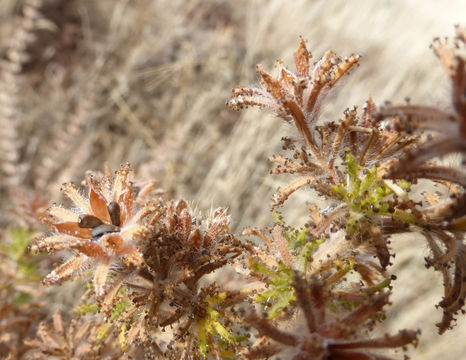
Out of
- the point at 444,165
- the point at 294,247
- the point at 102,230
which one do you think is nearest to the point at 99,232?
the point at 102,230

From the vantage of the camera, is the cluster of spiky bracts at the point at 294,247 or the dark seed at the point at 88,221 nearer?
the cluster of spiky bracts at the point at 294,247

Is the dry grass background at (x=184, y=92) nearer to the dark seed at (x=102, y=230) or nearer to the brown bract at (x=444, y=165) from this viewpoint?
the dark seed at (x=102, y=230)

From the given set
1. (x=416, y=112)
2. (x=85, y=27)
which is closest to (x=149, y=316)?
(x=416, y=112)

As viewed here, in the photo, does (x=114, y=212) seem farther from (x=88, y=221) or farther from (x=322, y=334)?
(x=322, y=334)

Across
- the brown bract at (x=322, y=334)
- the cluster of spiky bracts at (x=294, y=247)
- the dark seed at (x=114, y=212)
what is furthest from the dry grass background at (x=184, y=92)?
the brown bract at (x=322, y=334)

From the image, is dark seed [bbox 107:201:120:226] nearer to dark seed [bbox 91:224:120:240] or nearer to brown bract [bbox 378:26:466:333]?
dark seed [bbox 91:224:120:240]

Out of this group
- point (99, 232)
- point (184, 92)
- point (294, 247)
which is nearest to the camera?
point (99, 232)

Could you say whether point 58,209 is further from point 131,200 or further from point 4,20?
point 4,20

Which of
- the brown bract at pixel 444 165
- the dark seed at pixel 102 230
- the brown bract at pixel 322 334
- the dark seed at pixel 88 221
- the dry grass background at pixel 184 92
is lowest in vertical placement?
the brown bract at pixel 322 334
